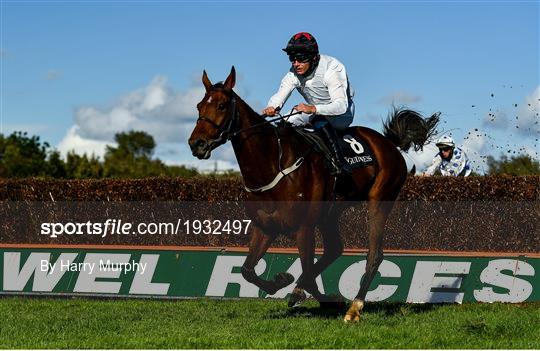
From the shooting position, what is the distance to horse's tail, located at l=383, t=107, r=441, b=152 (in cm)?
1196

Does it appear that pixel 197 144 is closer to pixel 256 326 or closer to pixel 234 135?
pixel 234 135

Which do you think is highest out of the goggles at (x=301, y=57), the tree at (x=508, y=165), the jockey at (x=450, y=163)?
the goggles at (x=301, y=57)

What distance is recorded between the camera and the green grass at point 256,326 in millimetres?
8344

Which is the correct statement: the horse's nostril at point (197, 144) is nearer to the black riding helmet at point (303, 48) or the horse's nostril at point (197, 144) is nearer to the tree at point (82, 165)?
the black riding helmet at point (303, 48)

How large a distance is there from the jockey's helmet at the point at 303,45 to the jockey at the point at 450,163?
21.4 feet

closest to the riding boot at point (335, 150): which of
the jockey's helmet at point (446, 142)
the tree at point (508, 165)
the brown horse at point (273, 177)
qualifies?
the brown horse at point (273, 177)

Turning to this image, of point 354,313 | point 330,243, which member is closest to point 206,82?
point 330,243

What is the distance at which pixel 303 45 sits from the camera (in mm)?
9859

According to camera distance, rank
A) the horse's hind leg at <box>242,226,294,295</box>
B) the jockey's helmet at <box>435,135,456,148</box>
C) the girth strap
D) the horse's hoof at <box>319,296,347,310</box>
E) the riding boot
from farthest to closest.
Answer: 1. the jockey's helmet at <box>435,135,456,148</box>
2. the horse's hoof at <box>319,296,347,310</box>
3. the riding boot
4. the horse's hind leg at <box>242,226,294,295</box>
5. the girth strap

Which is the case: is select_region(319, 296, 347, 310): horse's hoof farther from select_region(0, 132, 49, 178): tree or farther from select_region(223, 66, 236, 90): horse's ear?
select_region(0, 132, 49, 178): tree

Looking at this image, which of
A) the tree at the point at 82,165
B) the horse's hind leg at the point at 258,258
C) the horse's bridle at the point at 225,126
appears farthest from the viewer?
the tree at the point at 82,165

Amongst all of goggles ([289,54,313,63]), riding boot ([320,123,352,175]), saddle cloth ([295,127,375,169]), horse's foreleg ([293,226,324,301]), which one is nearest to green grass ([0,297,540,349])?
horse's foreleg ([293,226,324,301])

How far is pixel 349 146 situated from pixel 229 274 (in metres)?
4.01

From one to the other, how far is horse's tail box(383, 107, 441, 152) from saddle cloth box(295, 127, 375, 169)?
4.28 ft
